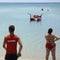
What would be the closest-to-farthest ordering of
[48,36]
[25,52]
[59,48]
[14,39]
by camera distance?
[14,39] < [48,36] < [25,52] < [59,48]

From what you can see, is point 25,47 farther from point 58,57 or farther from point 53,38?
point 53,38

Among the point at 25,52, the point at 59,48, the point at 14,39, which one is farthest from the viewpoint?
the point at 59,48

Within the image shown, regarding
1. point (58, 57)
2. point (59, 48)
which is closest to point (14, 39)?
point (58, 57)

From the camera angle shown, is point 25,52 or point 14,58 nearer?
point 14,58

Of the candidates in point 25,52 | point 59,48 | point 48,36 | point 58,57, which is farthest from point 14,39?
point 59,48

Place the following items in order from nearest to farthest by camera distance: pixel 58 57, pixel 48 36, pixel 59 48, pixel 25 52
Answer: pixel 48 36, pixel 58 57, pixel 25 52, pixel 59 48

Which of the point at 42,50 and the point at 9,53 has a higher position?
the point at 9,53

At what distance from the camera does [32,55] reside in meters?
13.6

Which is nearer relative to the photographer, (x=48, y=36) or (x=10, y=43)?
(x=10, y=43)

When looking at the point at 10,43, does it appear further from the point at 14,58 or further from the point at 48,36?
the point at 48,36

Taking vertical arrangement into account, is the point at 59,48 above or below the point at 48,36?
below

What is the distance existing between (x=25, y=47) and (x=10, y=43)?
8891mm

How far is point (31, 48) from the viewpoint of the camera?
1566 centimetres

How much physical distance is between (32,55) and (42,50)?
1444mm
